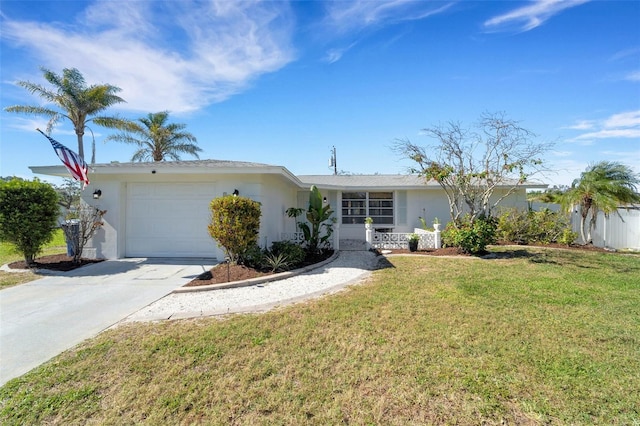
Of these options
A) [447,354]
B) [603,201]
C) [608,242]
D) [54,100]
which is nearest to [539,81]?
[603,201]

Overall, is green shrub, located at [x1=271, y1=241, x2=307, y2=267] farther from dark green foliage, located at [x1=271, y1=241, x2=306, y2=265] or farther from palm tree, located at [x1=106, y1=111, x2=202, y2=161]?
palm tree, located at [x1=106, y1=111, x2=202, y2=161]

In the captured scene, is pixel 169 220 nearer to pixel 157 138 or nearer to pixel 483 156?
pixel 483 156

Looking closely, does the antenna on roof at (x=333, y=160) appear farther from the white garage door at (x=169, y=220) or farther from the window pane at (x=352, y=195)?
the white garage door at (x=169, y=220)

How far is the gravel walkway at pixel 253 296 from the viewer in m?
5.06

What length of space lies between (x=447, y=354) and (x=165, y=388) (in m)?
3.21

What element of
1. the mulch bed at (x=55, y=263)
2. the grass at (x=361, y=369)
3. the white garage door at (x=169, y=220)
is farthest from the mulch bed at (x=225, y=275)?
the mulch bed at (x=55, y=263)

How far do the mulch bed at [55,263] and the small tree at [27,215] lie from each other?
0.28 metres

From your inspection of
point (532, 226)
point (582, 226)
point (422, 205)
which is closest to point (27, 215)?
point (422, 205)

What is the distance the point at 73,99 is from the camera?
18906mm

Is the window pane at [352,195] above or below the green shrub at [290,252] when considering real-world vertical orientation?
above

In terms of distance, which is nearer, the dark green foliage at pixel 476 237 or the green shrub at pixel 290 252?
the green shrub at pixel 290 252

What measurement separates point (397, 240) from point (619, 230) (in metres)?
9.43

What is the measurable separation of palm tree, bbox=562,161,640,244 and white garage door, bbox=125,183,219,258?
14.3 m

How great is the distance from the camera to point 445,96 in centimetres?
1155
